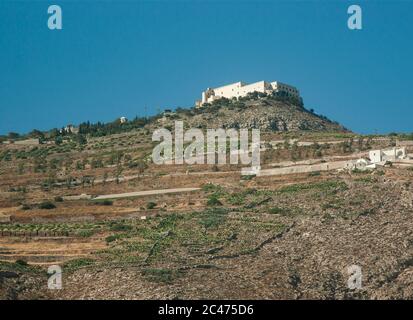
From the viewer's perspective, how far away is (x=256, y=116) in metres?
100

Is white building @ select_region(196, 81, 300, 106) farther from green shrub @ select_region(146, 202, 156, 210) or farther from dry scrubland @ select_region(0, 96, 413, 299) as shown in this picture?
green shrub @ select_region(146, 202, 156, 210)

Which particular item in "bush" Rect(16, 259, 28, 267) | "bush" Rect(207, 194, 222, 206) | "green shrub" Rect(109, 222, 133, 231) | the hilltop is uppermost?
the hilltop

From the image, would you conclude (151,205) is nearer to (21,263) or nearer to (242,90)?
(21,263)

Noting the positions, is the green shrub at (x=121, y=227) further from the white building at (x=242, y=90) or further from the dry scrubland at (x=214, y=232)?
the white building at (x=242, y=90)

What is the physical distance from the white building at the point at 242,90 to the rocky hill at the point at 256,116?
329 centimetres

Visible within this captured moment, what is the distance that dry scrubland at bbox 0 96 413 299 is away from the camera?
3553cm

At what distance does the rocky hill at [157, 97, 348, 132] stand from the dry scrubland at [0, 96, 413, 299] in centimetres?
1947

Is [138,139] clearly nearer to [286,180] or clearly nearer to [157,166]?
A: [157,166]

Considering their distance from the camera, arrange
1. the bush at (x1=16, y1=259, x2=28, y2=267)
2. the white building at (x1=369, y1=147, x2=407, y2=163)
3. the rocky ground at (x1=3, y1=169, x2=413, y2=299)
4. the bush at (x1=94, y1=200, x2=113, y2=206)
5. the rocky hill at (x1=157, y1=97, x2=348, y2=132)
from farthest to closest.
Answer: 1. the rocky hill at (x1=157, y1=97, x2=348, y2=132)
2. the white building at (x1=369, y1=147, x2=407, y2=163)
3. the bush at (x1=94, y1=200, x2=113, y2=206)
4. the bush at (x1=16, y1=259, x2=28, y2=267)
5. the rocky ground at (x1=3, y1=169, x2=413, y2=299)
